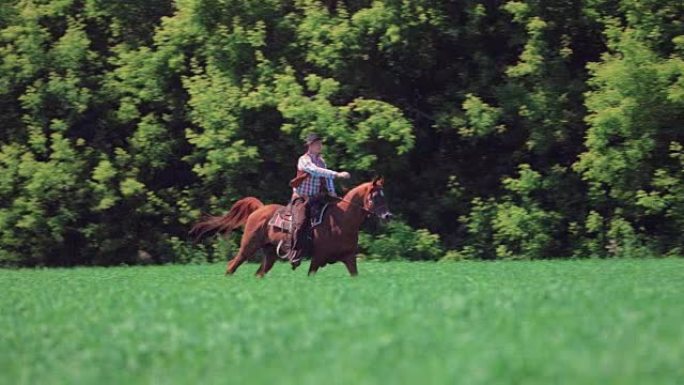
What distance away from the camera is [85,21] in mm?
39594

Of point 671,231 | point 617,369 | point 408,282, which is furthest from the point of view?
point 671,231

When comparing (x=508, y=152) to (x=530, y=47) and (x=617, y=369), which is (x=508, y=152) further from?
(x=617, y=369)

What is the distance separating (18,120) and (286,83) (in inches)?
357

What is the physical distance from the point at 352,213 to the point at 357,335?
33.2 ft

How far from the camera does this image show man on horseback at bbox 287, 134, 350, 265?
68.4 ft

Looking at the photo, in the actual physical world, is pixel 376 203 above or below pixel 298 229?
above

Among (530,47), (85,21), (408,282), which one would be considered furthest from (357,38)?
(408,282)

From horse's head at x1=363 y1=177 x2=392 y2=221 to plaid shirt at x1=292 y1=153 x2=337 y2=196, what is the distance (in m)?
0.63

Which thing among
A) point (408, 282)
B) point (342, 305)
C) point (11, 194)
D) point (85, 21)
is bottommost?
point (11, 194)

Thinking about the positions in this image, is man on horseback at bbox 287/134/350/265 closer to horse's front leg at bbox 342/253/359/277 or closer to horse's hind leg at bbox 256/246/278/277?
horse's front leg at bbox 342/253/359/277

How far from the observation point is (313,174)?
20.8m

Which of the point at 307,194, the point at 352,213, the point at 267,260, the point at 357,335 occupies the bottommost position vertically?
the point at 267,260

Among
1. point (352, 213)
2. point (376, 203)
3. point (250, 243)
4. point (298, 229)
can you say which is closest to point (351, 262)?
point (352, 213)

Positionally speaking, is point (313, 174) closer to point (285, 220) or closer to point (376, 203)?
point (376, 203)
